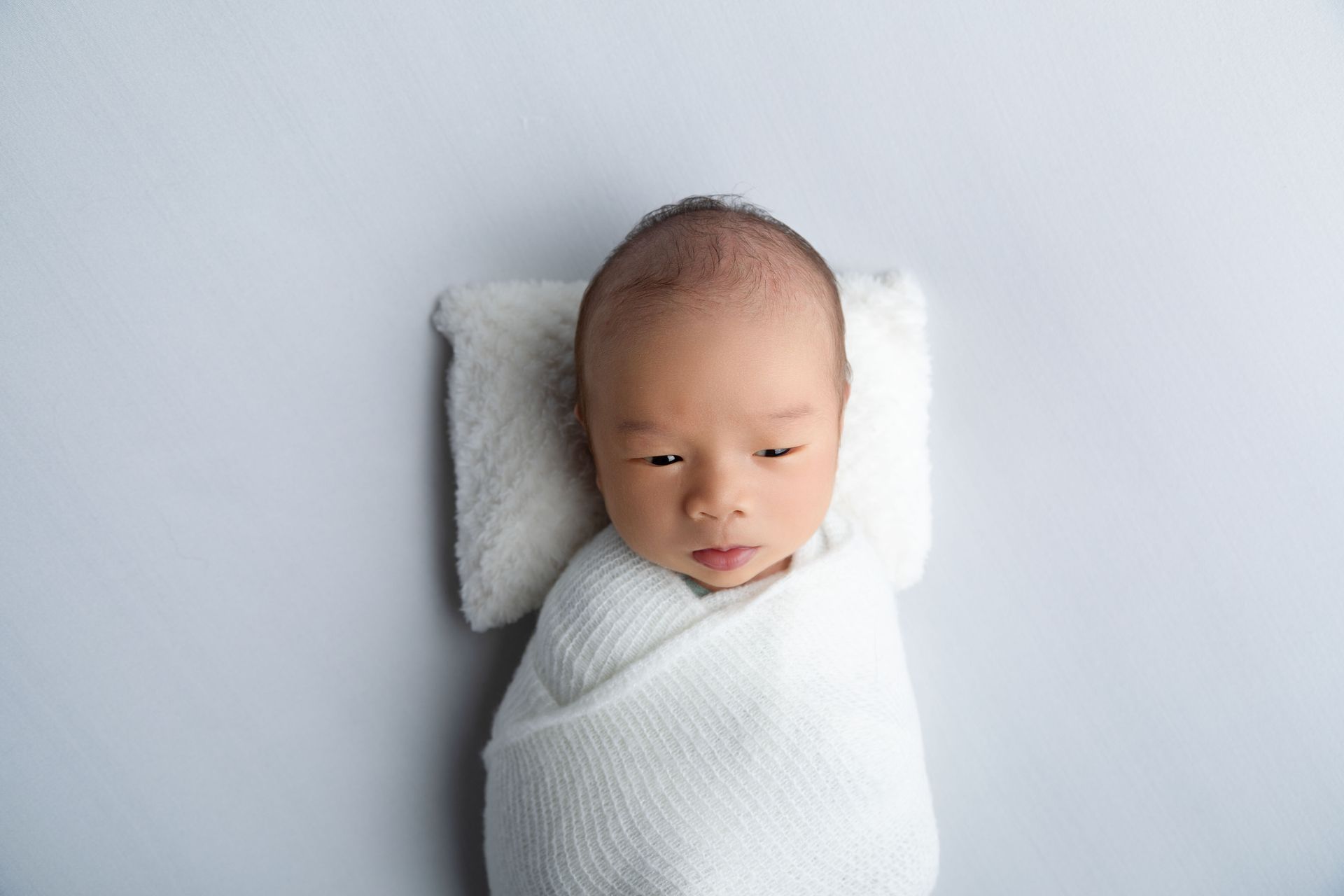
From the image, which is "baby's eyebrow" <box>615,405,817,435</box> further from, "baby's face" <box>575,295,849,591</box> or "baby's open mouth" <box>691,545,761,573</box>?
"baby's open mouth" <box>691,545,761,573</box>

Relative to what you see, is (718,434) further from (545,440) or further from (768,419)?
(545,440)

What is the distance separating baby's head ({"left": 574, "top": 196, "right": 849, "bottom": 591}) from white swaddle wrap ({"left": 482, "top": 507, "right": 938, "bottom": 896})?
0.05 metres

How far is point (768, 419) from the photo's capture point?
79 centimetres

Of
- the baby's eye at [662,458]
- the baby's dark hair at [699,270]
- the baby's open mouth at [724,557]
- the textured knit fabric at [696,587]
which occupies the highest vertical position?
the baby's dark hair at [699,270]

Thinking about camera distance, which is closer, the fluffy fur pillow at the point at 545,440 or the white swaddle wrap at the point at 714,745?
the white swaddle wrap at the point at 714,745

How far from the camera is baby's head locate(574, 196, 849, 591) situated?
79 centimetres

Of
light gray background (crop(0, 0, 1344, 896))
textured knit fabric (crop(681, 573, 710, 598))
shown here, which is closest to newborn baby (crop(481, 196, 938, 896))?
textured knit fabric (crop(681, 573, 710, 598))

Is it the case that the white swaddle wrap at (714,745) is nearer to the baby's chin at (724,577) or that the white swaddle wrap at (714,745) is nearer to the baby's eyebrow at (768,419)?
the baby's chin at (724,577)

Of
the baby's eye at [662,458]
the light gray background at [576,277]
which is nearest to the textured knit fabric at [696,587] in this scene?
the baby's eye at [662,458]

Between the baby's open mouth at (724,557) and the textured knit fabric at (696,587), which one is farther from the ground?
the baby's open mouth at (724,557)

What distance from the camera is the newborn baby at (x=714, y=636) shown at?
2.59ft

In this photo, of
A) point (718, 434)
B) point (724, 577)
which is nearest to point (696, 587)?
point (724, 577)

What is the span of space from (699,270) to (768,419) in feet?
0.50

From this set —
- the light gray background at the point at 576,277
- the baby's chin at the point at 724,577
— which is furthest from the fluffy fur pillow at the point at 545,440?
the baby's chin at the point at 724,577
